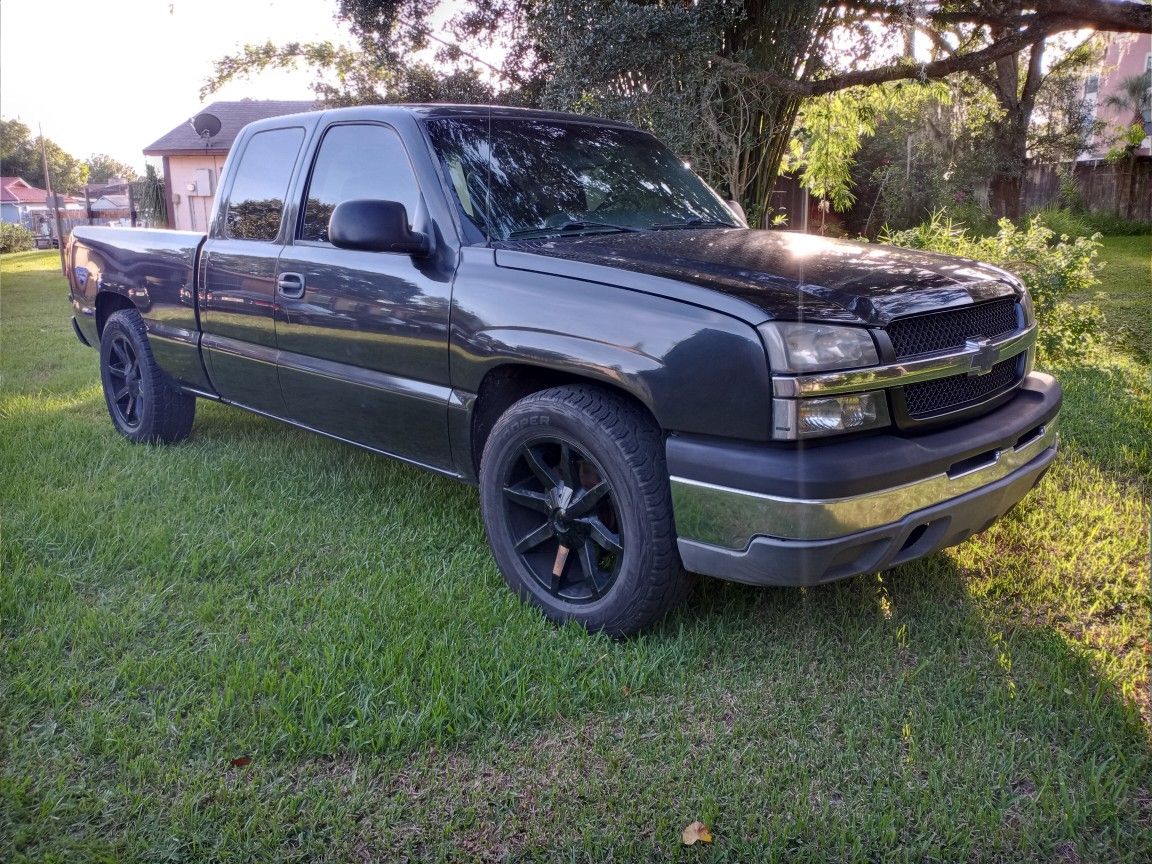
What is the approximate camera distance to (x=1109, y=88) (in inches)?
929

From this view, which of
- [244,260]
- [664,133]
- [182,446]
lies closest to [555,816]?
[244,260]

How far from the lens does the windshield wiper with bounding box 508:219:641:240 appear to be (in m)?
3.53

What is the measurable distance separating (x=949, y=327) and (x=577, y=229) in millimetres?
1437

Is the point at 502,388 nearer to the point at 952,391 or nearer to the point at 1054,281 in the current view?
the point at 952,391

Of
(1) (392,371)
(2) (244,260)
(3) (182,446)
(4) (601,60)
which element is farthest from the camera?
(4) (601,60)

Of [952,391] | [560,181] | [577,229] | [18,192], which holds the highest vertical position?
[18,192]

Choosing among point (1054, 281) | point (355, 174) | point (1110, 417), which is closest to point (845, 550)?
point (355, 174)

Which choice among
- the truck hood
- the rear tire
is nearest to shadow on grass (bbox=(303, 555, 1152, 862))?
the truck hood

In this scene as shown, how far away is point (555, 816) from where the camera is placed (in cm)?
231

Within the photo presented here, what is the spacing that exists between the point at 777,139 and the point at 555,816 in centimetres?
831

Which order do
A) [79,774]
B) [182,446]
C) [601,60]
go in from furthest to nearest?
[601,60], [182,446], [79,774]

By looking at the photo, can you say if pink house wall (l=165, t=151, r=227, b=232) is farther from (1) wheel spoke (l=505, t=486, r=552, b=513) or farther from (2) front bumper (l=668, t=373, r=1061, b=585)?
(2) front bumper (l=668, t=373, r=1061, b=585)

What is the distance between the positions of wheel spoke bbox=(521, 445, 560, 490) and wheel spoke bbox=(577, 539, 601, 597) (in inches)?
9.2

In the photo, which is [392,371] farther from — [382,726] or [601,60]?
[601,60]
